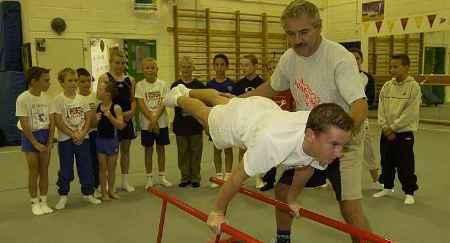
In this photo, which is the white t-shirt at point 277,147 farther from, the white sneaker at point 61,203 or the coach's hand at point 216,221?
the white sneaker at point 61,203

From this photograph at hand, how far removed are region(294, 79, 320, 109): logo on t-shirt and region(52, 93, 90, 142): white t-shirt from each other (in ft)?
8.16

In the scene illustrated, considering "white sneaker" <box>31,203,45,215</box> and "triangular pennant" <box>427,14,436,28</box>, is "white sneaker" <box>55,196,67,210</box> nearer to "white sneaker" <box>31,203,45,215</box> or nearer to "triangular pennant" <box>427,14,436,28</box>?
"white sneaker" <box>31,203,45,215</box>

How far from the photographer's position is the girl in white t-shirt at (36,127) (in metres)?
3.86

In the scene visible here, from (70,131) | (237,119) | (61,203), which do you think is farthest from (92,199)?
(237,119)

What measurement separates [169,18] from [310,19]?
7.40 meters

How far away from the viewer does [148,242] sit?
130 inches

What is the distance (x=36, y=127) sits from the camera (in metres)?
3.92

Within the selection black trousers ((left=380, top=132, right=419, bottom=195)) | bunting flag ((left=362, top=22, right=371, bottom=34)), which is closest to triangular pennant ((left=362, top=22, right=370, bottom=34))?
bunting flag ((left=362, top=22, right=371, bottom=34))

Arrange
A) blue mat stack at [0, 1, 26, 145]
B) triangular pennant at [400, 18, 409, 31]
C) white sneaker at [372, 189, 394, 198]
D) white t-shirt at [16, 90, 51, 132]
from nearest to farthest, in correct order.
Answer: white t-shirt at [16, 90, 51, 132] → white sneaker at [372, 189, 394, 198] → blue mat stack at [0, 1, 26, 145] → triangular pennant at [400, 18, 409, 31]

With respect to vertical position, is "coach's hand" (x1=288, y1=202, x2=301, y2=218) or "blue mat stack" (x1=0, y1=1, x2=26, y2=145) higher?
"blue mat stack" (x1=0, y1=1, x2=26, y2=145)

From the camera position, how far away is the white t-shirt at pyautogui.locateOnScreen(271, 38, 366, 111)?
226 centimetres

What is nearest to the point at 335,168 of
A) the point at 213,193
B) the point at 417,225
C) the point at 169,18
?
the point at 417,225

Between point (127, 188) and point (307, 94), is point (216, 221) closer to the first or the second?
point (307, 94)

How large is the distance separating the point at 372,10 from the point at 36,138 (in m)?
8.94
